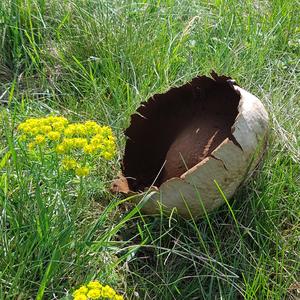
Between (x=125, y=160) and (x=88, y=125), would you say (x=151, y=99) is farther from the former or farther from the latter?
(x=88, y=125)

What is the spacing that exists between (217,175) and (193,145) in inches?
13.2

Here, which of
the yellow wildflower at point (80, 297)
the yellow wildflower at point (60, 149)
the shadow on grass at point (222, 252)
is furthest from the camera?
the shadow on grass at point (222, 252)

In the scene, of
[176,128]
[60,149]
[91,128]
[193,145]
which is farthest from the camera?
[176,128]

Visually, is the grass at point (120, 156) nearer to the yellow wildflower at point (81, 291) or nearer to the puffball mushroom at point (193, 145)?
the puffball mushroom at point (193, 145)

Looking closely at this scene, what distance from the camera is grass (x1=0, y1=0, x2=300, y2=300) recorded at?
2152mm

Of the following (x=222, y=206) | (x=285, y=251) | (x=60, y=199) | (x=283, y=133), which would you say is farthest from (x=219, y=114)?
(x=60, y=199)

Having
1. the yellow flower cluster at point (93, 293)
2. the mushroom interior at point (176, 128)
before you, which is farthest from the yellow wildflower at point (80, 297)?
the mushroom interior at point (176, 128)

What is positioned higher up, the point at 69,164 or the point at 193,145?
the point at 69,164

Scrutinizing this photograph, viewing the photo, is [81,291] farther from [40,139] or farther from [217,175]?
[217,175]

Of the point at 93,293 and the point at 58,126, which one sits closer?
the point at 93,293

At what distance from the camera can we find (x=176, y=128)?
2861 mm

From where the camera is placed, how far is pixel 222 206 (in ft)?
8.11

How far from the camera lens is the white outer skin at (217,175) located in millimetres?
2279

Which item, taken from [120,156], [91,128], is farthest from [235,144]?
[120,156]
